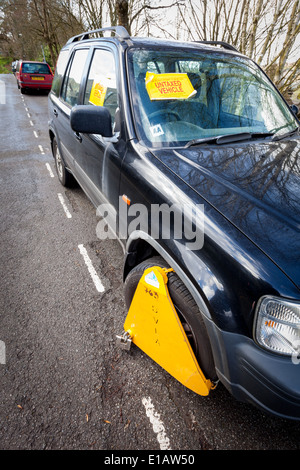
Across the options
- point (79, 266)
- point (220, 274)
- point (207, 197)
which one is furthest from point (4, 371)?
point (207, 197)

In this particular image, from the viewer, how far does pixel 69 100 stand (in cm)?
339

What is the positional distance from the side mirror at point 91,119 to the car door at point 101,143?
11 cm

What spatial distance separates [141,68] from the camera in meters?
2.09

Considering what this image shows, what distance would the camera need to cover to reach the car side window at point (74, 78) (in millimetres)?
3035

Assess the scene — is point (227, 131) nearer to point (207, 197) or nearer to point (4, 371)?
point (207, 197)

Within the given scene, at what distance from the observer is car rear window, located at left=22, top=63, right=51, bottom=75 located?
15744mm

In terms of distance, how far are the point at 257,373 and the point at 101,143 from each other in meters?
1.98

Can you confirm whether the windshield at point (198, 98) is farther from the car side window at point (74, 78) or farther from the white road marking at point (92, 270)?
the white road marking at point (92, 270)

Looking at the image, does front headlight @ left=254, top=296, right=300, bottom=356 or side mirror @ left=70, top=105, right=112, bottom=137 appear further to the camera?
side mirror @ left=70, top=105, right=112, bottom=137

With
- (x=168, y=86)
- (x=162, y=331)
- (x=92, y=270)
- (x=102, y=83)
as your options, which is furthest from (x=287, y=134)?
(x=92, y=270)

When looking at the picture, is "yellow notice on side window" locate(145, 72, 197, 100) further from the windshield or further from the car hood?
the car hood

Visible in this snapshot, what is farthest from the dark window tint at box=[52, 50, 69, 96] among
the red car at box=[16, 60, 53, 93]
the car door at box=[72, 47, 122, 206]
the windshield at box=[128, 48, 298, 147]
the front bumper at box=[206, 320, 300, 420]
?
the red car at box=[16, 60, 53, 93]

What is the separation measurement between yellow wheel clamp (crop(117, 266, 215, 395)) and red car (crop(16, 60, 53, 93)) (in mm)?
17765

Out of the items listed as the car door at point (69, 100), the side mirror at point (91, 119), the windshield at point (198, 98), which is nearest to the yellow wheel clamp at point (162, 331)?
the windshield at point (198, 98)
